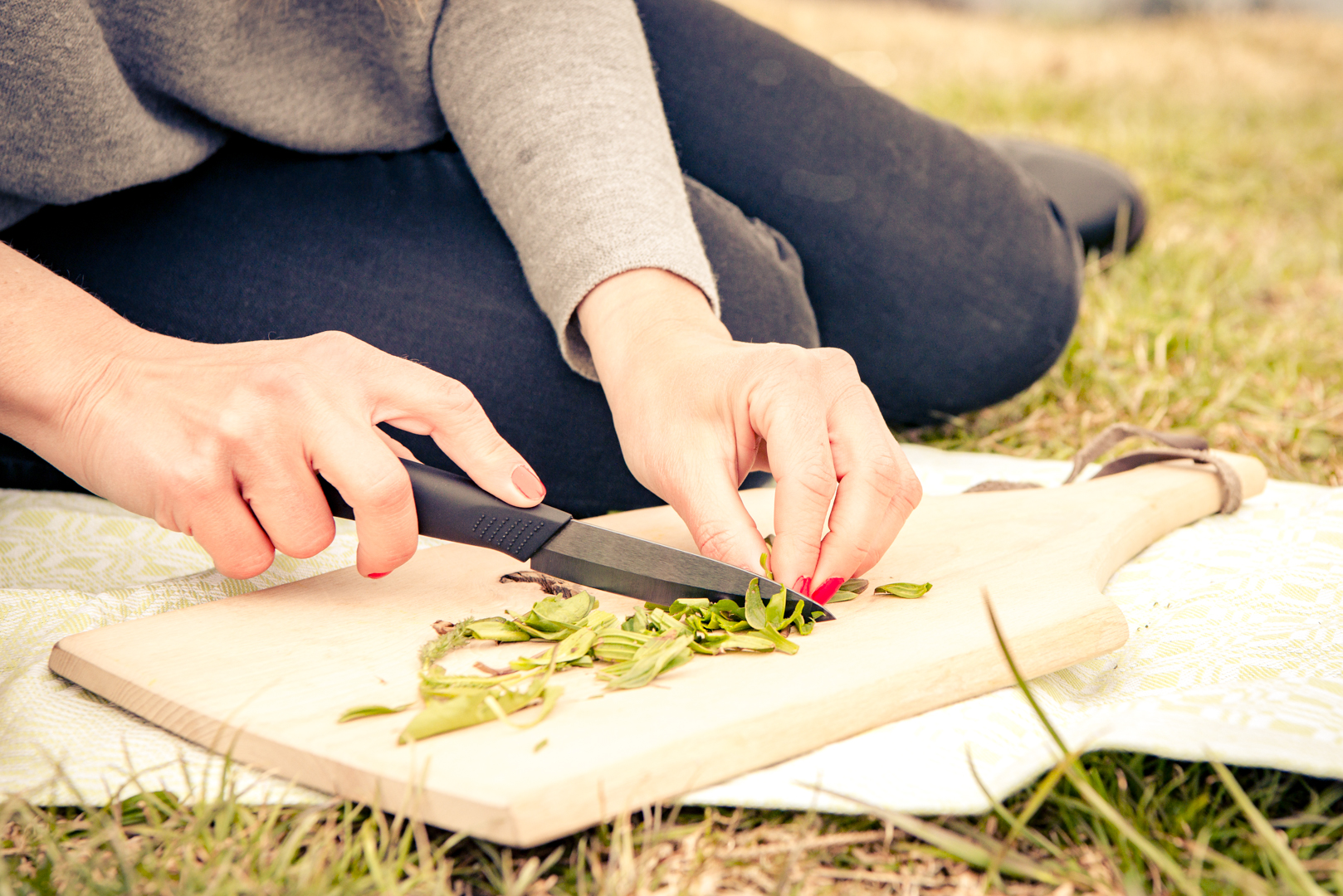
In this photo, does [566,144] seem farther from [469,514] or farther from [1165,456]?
[1165,456]

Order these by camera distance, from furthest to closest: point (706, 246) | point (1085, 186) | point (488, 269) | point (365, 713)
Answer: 1. point (1085, 186)
2. point (706, 246)
3. point (488, 269)
4. point (365, 713)

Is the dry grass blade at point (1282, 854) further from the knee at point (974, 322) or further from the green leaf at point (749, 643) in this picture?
the knee at point (974, 322)

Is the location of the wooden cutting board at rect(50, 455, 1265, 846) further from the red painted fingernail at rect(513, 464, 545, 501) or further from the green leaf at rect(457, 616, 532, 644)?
the red painted fingernail at rect(513, 464, 545, 501)

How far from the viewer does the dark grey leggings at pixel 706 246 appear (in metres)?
1.28

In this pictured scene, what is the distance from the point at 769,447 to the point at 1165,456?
0.80 meters

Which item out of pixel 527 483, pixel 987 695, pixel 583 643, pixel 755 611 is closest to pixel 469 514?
pixel 527 483

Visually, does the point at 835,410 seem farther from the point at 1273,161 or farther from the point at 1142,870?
the point at 1273,161

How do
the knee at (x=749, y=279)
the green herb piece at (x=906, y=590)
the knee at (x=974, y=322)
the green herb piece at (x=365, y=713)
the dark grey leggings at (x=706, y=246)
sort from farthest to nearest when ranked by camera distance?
1. the knee at (x=974, y=322)
2. the knee at (x=749, y=279)
3. the dark grey leggings at (x=706, y=246)
4. the green herb piece at (x=906, y=590)
5. the green herb piece at (x=365, y=713)

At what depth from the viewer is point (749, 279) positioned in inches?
57.7

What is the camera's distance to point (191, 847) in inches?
27.5

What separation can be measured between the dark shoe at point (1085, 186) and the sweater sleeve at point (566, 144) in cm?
151

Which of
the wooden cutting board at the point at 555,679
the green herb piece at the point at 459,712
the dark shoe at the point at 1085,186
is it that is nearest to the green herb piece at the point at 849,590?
the wooden cutting board at the point at 555,679

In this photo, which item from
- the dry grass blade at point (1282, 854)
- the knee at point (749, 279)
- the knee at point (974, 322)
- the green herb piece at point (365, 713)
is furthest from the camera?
the knee at point (974, 322)

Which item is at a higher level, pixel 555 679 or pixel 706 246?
pixel 706 246
